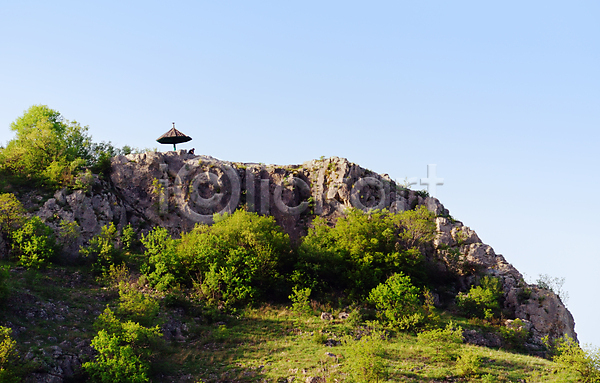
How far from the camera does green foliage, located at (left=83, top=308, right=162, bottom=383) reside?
2575 cm

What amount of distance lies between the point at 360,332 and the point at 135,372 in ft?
52.1

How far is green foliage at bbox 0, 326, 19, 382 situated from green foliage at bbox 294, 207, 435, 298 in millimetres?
21482

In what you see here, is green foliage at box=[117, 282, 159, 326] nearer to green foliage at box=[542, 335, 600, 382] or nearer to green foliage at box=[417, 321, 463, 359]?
green foliage at box=[417, 321, 463, 359]

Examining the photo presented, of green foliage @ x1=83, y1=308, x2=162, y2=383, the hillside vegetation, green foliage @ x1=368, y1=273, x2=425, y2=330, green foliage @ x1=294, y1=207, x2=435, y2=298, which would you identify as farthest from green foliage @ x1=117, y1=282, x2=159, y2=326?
green foliage @ x1=368, y1=273, x2=425, y2=330

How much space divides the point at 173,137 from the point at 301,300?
2506cm

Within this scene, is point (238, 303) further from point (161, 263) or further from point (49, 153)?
point (49, 153)

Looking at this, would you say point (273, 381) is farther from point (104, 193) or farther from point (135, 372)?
point (104, 193)

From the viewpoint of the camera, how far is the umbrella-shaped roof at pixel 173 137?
53062 mm

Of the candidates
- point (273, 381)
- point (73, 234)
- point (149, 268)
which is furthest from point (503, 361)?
point (73, 234)

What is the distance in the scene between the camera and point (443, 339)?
3353 cm

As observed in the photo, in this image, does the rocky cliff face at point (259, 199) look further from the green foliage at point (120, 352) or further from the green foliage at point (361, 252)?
the green foliage at point (120, 352)

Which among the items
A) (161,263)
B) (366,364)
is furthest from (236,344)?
(161,263)

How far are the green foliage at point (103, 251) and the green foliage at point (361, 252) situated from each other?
616 inches

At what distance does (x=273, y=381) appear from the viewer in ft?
89.6
